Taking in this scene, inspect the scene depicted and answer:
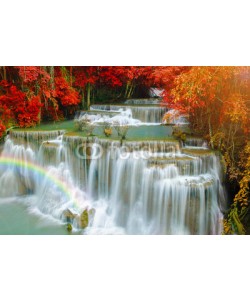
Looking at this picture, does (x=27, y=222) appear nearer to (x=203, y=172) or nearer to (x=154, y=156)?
(x=154, y=156)

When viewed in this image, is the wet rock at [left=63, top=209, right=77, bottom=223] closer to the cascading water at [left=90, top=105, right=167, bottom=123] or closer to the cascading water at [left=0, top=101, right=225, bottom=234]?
the cascading water at [left=0, top=101, right=225, bottom=234]

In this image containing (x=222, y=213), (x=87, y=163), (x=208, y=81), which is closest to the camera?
(x=208, y=81)

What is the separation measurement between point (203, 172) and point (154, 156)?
0.65 meters

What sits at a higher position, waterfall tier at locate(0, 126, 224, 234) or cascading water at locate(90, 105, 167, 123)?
cascading water at locate(90, 105, 167, 123)

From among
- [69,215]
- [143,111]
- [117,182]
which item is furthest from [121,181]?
[143,111]

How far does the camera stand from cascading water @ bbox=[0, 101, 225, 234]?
13.5ft

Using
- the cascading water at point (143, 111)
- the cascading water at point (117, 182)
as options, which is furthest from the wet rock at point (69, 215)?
the cascading water at point (143, 111)

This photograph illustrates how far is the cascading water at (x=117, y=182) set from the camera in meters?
4.13

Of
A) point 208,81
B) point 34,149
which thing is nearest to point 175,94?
point 208,81

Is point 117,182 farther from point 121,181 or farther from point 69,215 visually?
point 69,215

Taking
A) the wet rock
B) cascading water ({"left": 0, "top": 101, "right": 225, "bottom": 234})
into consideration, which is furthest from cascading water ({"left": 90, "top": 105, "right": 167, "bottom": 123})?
the wet rock

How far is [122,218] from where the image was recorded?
14.1ft

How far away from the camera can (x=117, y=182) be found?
438 centimetres

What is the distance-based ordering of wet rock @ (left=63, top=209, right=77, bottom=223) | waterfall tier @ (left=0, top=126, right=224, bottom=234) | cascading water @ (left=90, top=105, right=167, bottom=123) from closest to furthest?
waterfall tier @ (left=0, top=126, right=224, bottom=234), wet rock @ (left=63, top=209, right=77, bottom=223), cascading water @ (left=90, top=105, right=167, bottom=123)
